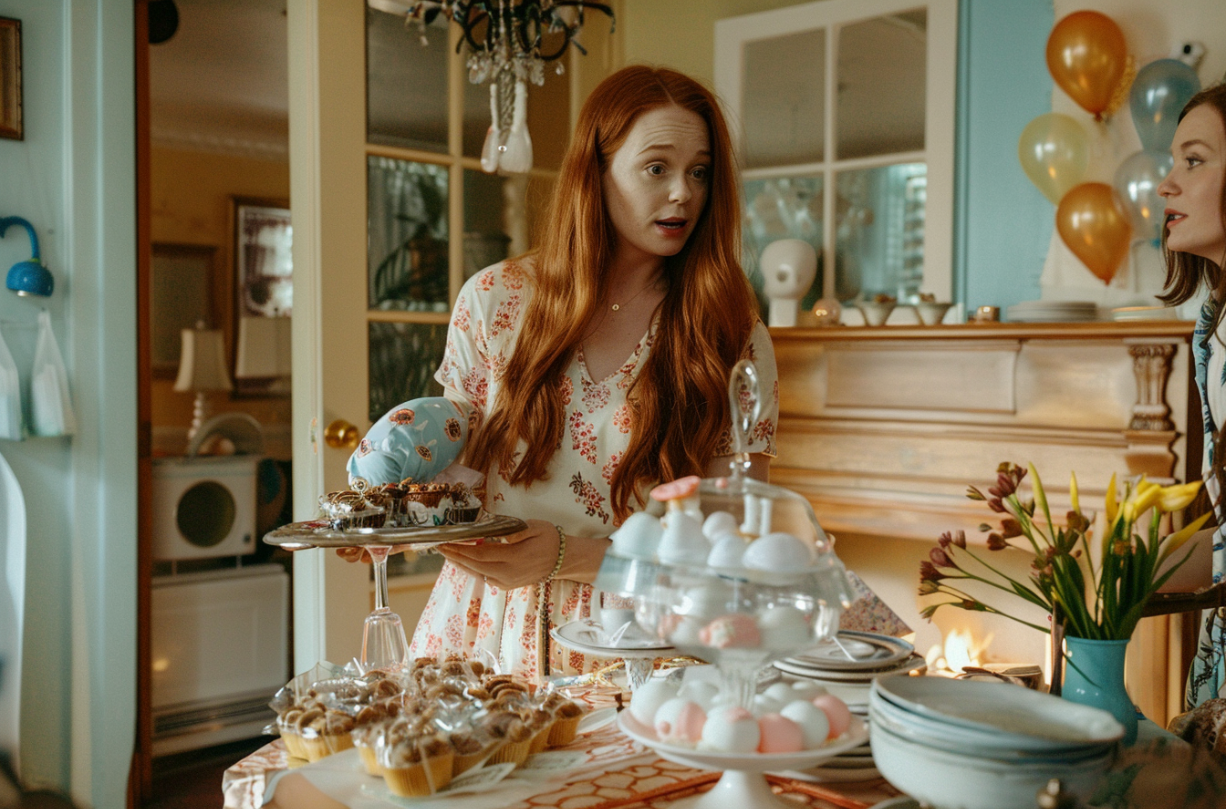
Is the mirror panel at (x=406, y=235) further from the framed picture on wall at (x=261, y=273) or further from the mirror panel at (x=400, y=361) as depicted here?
the framed picture on wall at (x=261, y=273)

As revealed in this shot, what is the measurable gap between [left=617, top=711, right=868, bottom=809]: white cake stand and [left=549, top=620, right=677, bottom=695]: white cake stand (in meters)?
0.20

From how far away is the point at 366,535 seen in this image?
1.15 meters

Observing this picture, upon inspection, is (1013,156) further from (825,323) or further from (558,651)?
(558,651)

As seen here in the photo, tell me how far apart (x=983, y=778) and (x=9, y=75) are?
2681mm

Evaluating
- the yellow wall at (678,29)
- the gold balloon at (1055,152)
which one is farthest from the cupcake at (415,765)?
the yellow wall at (678,29)

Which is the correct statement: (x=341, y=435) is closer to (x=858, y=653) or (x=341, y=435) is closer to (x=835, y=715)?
(x=858, y=653)

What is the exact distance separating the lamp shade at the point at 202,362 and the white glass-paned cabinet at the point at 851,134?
357 cm

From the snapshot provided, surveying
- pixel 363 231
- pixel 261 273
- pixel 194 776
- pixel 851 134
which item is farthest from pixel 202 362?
pixel 851 134

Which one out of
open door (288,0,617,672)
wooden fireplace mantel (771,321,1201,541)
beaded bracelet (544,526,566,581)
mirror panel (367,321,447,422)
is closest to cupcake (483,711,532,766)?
beaded bracelet (544,526,566,581)

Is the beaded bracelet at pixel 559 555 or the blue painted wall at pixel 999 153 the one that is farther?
the blue painted wall at pixel 999 153

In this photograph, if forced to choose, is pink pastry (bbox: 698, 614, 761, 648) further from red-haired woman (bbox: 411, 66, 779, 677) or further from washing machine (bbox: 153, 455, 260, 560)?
washing machine (bbox: 153, 455, 260, 560)

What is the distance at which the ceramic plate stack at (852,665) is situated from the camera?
3.29ft

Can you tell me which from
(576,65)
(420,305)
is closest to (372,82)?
(420,305)

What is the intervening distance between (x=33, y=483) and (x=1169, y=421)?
280 centimetres
